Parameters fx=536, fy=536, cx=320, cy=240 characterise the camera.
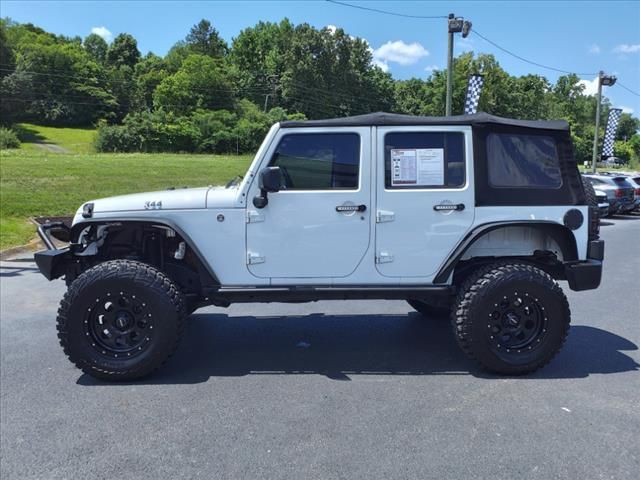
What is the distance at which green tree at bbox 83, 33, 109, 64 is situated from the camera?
120m

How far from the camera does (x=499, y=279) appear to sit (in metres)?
4.15

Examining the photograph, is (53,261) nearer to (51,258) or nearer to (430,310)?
(51,258)

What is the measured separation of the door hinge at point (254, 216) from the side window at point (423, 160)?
102 centimetres

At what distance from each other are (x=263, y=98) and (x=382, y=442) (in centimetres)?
9785

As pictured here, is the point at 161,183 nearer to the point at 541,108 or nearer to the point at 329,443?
the point at 329,443

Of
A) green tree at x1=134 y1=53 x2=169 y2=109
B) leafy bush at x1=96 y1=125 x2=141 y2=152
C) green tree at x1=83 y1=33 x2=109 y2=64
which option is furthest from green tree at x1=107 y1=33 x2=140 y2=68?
leafy bush at x1=96 y1=125 x2=141 y2=152

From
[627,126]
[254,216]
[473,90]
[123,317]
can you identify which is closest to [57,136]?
[473,90]

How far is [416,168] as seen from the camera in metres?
4.23

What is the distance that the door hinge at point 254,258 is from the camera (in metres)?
4.27

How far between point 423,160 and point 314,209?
3.10ft

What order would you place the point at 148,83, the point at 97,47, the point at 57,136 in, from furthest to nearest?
the point at 97,47
the point at 148,83
the point at 57,136

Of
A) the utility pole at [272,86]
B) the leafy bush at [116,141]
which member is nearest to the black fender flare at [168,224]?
the leafy bush at [116,141]

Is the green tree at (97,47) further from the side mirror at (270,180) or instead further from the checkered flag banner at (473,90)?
the side mirror at (270,180)

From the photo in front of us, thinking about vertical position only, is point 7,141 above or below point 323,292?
above
